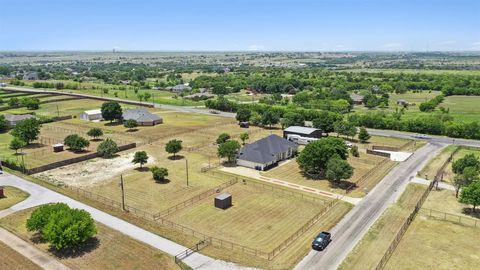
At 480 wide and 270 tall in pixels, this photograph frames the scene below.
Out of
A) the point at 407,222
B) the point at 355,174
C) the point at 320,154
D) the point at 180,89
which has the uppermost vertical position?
the point at 320,154

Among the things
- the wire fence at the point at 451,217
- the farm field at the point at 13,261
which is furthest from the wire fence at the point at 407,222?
the farm field at the point at 13,261

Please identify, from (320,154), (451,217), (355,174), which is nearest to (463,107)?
(355,174)

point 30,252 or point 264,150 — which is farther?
point 264,150

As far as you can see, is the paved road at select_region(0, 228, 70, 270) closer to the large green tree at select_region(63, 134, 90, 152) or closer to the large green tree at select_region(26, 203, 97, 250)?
the large green tree at select_region(26, 203, 97, 250)

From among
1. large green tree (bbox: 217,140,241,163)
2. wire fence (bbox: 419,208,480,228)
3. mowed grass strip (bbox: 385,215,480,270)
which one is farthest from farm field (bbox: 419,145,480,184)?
large green tree (bbox: 217,140,241,163)

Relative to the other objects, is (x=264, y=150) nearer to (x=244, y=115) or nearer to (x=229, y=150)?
(x=229, y=150)

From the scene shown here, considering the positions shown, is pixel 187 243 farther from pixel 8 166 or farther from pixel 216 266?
pixel 8 166

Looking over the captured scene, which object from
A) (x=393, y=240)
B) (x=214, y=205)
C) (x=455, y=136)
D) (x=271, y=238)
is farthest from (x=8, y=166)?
(x=455, y=136)
